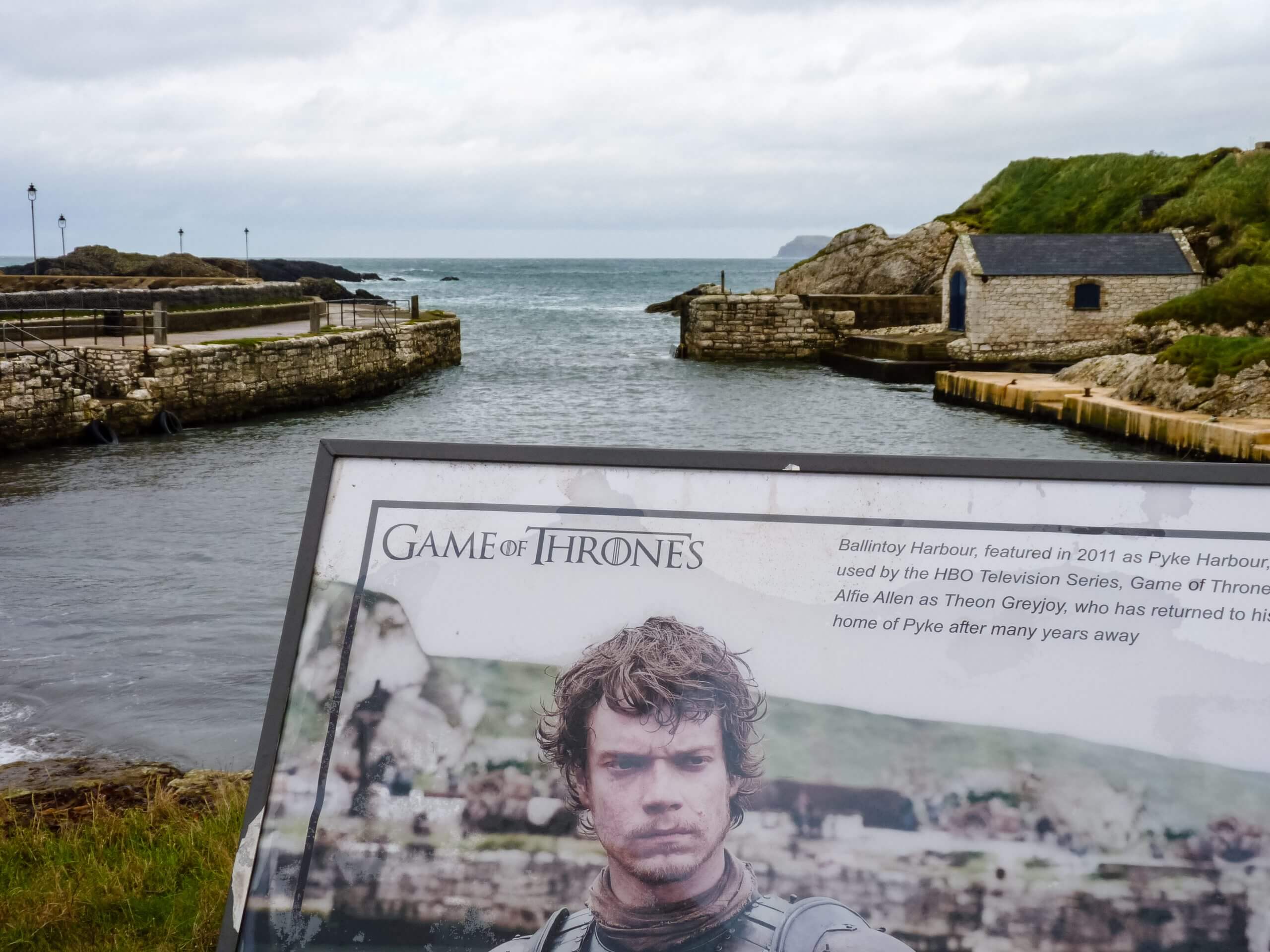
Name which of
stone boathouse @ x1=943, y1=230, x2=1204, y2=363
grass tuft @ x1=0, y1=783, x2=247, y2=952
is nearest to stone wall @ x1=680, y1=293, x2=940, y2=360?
stone boathouse @ x1=943, y1=230, x2=1204, y2=363

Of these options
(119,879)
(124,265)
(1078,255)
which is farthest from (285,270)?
(119,879)

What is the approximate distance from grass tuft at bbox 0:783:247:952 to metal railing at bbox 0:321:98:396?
18377 millimetres

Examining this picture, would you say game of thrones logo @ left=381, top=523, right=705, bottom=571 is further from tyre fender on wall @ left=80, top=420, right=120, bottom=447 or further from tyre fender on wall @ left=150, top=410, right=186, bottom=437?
tyre fender on wall @ left=150, top=410, right=186, bottom=437

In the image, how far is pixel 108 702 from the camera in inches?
345

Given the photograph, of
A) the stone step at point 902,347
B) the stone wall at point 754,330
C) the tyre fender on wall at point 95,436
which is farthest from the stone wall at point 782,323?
the tyre fender on wall at point 95,436

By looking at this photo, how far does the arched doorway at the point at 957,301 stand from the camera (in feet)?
123

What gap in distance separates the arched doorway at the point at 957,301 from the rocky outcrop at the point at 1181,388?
34.8ft

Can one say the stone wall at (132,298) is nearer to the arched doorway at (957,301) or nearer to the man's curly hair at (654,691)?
the arched doorway at (957,301)

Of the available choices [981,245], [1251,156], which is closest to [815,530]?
[981,245]

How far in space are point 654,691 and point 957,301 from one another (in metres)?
37.1

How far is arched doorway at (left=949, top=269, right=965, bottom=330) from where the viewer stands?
37.4 metres

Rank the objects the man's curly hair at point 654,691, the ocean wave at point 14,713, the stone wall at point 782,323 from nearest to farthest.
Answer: the man's curly hair at point 654,691 → the ocean wave at point 14,713 → the stone wall at point 782,323

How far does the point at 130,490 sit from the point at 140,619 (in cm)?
720

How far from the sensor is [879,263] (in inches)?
1873
